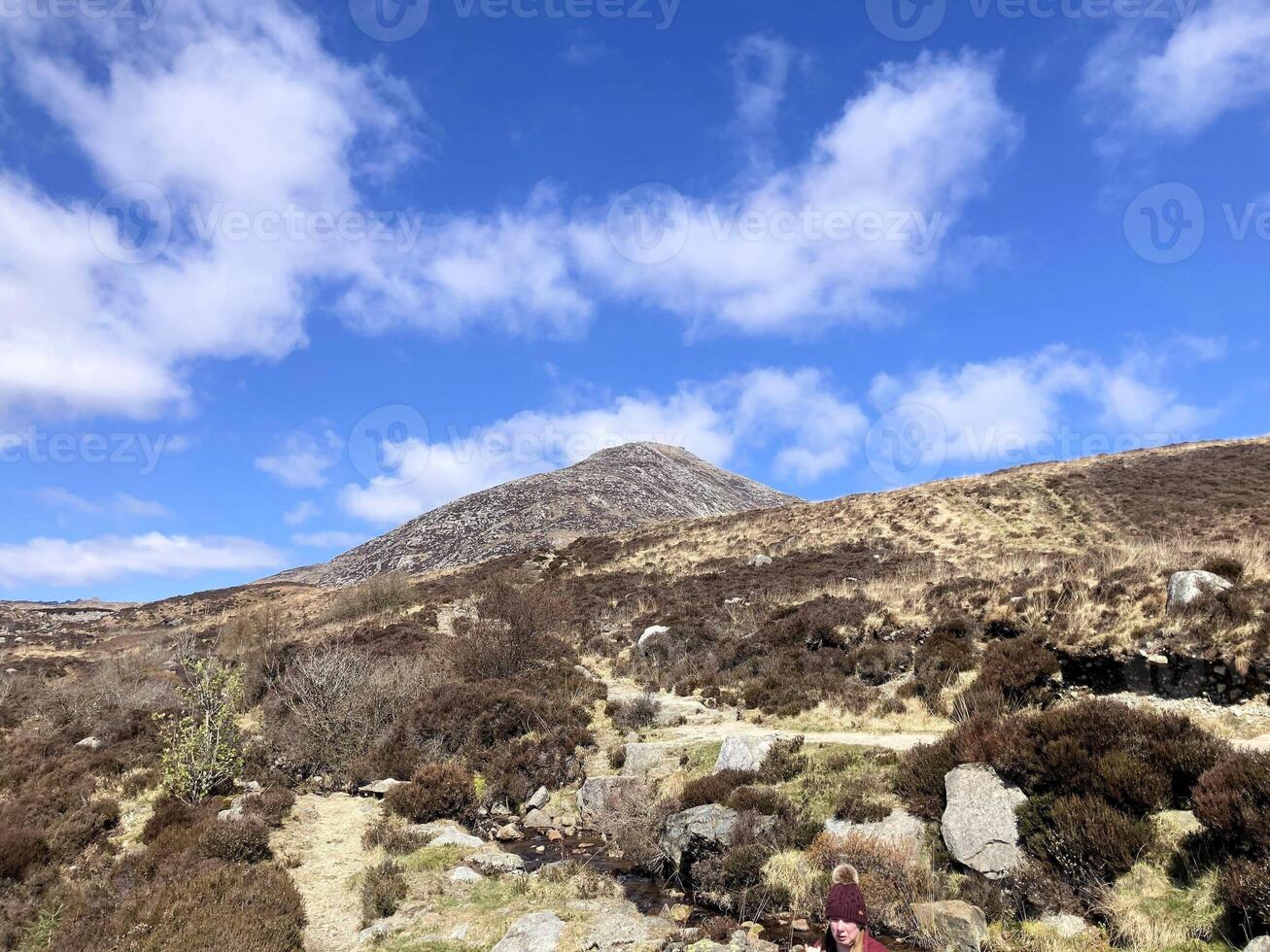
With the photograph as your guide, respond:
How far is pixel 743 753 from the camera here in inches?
532

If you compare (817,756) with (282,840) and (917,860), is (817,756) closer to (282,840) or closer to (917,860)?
(917,860)

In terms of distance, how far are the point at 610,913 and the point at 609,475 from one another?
69626mm

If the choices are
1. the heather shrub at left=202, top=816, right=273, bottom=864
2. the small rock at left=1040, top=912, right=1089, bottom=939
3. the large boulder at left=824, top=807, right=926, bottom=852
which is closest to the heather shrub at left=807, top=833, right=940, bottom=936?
the large boulder at left=824, top=807, right=926, bottom=852

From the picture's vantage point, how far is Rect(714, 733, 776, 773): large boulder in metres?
13.3

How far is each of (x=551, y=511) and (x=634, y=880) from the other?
56.0 metres

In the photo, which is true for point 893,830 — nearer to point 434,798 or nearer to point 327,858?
point 434,798

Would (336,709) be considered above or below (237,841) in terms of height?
above

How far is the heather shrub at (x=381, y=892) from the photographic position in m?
10.1

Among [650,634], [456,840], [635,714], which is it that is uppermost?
[650,634]

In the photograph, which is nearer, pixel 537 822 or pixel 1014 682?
pixel 1014 682

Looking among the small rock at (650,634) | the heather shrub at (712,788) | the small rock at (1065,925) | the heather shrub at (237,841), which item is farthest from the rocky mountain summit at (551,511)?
the small rock at (1065,925)

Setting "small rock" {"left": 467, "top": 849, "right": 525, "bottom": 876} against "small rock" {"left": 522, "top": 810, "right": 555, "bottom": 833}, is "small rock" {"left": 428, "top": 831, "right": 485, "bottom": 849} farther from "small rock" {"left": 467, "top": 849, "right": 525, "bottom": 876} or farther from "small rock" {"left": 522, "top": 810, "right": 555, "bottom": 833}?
"small rock" {"left": 522, "top": 810, "right": 555, "bottom": 833}

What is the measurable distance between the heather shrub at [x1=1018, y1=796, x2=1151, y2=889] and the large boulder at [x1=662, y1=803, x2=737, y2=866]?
14.6 ft

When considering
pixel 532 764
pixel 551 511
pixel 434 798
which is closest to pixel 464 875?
pixel 434 798
